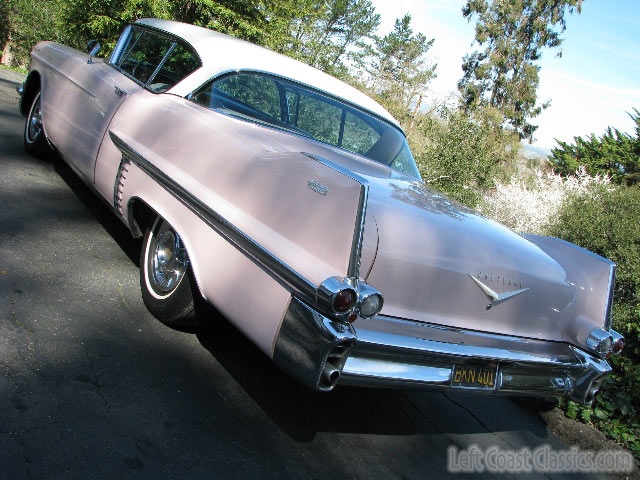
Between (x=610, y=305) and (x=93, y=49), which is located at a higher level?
(x=93, y=49)

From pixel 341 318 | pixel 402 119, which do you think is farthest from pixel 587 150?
pixel 341 318

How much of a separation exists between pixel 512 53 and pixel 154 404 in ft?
119

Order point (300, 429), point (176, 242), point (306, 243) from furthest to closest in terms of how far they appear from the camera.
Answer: point (176, 242), point (300, 429), point (306, 243)

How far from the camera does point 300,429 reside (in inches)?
109

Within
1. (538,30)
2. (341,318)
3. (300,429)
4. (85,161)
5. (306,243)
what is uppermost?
(538,30)

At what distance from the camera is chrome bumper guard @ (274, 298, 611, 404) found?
2.16m

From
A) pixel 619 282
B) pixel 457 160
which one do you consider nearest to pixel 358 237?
pixel 619 282

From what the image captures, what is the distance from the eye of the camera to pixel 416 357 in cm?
247

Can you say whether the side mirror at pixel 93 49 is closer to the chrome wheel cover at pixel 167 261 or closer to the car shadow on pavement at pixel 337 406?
the chrome wheel cover at pixel 167 261

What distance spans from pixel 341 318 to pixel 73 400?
121 cm

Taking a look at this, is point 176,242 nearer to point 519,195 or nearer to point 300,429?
point 300,429

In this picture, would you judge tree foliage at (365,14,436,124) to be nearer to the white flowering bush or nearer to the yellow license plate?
the white flowering bush

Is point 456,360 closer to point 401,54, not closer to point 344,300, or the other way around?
point 344,300

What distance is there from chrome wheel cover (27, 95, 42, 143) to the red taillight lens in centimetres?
455
